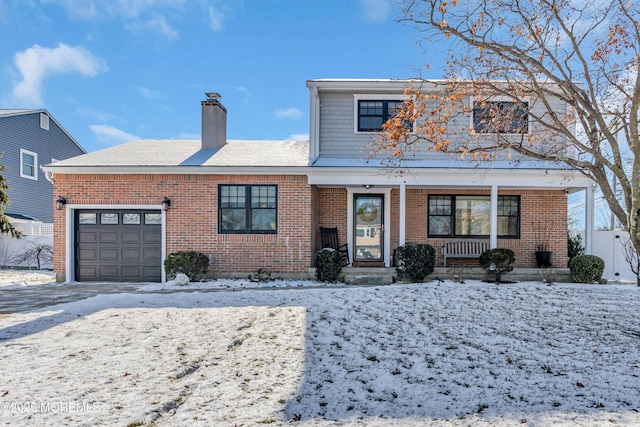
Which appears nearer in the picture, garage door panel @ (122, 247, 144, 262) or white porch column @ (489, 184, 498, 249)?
white porch column @ (489, 184, 498, 249)

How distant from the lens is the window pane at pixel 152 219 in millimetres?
10922

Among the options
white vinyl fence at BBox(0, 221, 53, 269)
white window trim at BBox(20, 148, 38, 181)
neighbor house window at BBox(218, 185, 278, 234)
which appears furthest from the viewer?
white window trim at BBox(20, 148, 38, 181)

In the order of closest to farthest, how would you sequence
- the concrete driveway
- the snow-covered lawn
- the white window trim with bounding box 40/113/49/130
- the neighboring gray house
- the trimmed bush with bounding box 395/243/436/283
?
the snow-covered lawn < the concrete driveway < the trimmed bush with bounding box 395/243/436/283 < the neighboring gray house < the white window trim with bounding box 40/113/49/130

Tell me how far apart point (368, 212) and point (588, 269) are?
571 centimetres

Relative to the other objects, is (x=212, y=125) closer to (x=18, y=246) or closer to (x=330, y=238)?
(x=330, y=238)

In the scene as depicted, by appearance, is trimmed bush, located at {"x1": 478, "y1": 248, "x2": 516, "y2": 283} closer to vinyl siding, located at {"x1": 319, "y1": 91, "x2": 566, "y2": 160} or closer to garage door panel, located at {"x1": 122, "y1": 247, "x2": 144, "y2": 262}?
vinyl siding, located at {"x1": 319, "y1": 91, "x2": 566, "y2": 160}

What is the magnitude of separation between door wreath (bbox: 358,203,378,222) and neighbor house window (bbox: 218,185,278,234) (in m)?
2.69

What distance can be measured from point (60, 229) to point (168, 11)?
6.58 metres

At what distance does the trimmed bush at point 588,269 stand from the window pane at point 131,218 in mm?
11383

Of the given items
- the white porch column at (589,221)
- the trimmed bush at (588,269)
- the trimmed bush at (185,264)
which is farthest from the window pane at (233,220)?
the white porch column at (589,221)

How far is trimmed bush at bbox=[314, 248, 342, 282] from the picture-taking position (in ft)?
33.9

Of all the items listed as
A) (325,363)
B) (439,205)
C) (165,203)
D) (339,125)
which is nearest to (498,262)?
(439,205)

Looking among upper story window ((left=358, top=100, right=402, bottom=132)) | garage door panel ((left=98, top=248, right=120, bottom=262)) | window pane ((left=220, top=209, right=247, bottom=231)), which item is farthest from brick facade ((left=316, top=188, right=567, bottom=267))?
garage door panel ((left=98, top=248, right=120, bottom=262))

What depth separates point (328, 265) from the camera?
407 inches
